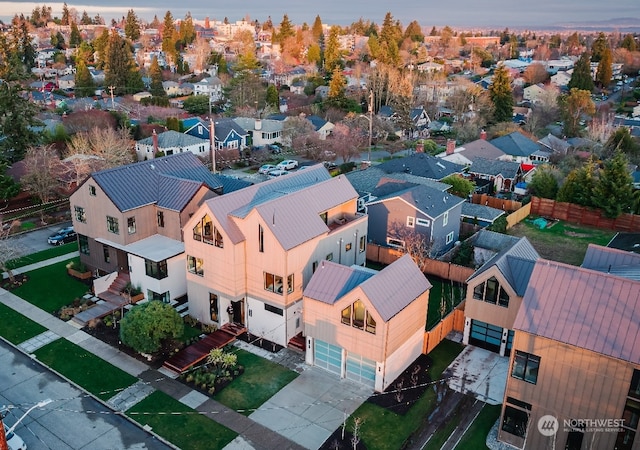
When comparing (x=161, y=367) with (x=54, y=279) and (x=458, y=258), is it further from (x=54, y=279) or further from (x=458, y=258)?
(x=458, y=258)

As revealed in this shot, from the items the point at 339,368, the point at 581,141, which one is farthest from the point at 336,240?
the point at 581,141

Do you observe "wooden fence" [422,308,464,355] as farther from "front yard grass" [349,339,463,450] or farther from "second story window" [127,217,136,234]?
"second story window" [127,217,136,234]

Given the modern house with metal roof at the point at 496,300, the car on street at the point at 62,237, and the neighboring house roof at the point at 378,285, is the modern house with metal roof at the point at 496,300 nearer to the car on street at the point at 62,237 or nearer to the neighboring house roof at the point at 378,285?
the neighboring house roof at the point at 378,285

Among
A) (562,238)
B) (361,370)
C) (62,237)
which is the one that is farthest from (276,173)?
(361,370)

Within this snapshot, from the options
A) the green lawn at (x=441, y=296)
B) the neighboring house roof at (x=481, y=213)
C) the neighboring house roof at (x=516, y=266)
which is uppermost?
the neighboring house roof at (x=516, y=266)

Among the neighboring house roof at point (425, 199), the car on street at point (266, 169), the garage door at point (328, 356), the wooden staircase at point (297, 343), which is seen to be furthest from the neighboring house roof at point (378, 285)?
the car on street at point (266, 169)

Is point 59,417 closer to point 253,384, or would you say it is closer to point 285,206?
point 253,384

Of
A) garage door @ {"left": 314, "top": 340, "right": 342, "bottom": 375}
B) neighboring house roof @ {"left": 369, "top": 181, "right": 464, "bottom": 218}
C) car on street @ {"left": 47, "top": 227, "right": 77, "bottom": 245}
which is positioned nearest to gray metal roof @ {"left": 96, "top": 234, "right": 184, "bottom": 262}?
car on street @ {"left": 47, "top": 227, "right": 77, "bottom": 245}

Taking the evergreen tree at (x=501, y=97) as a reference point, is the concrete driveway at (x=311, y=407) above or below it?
below
